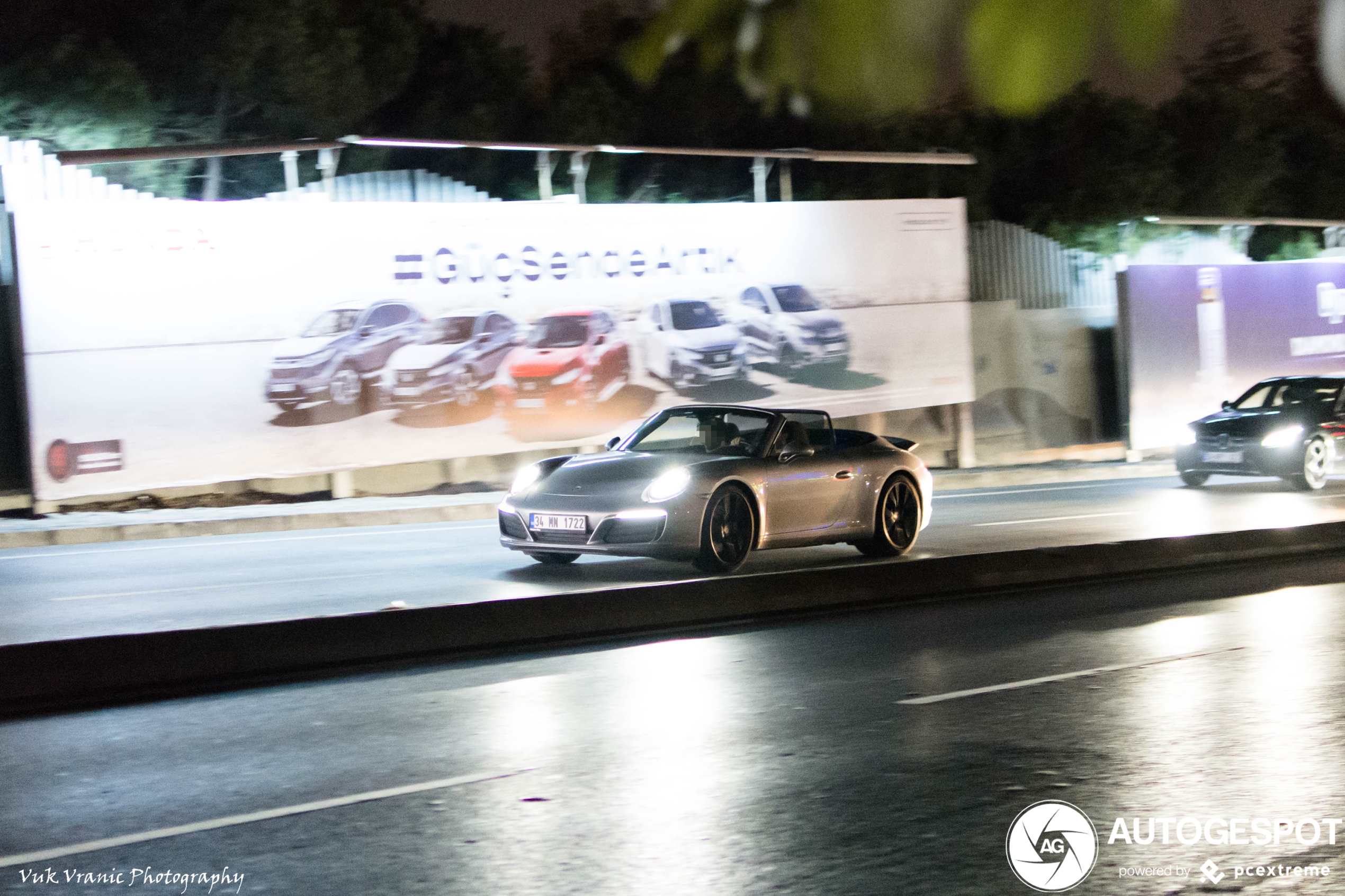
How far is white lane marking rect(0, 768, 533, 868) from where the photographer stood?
4.95 meters

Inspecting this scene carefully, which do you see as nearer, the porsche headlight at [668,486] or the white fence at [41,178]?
the porsche headlight at [668,486]

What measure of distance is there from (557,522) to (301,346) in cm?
965

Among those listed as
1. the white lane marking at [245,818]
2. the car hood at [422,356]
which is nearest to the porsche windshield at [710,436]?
the white lane marking at [245,818]

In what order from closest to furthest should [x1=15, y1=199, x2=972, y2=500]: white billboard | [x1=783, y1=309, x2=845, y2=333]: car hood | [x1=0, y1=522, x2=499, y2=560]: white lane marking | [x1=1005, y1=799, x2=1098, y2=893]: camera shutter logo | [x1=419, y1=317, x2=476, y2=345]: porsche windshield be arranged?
[x1=1005, y1=799, x2=1098, y2=893]: camera shutter logo, [x1=0, y1=522, x2=499, y2=560]: white lane marking, [x1=15, y1=199, x2=972, y2=500]: white billboard, [x1=419, y1=317, x2=476, y2=345]: porsche windshield, [x1=783, y1=309, x2=845, y2=333]: car hood

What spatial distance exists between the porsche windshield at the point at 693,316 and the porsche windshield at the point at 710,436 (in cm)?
996

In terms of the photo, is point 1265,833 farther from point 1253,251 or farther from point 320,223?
point 1253,251

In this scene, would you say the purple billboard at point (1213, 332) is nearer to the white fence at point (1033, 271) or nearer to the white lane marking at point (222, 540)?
the white fence at point (1033, 271)

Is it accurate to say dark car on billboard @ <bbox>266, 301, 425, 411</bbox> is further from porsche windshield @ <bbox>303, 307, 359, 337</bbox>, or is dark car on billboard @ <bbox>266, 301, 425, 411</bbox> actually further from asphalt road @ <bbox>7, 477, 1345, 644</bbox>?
asphalt road @ <bbox>7, 477, 1345, 644</bbox>

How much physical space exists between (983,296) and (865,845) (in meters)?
24.8

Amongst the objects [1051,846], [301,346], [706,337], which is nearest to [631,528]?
[1051,846]

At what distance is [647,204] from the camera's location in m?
22.9

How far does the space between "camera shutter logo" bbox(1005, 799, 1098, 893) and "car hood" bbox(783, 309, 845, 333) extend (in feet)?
64.2

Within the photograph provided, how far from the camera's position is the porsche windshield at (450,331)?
69.9ft

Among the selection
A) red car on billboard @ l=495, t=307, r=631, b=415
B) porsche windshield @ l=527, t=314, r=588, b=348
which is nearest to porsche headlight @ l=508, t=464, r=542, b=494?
red car on billboard @ l=495, t=307, r=631, b=415
